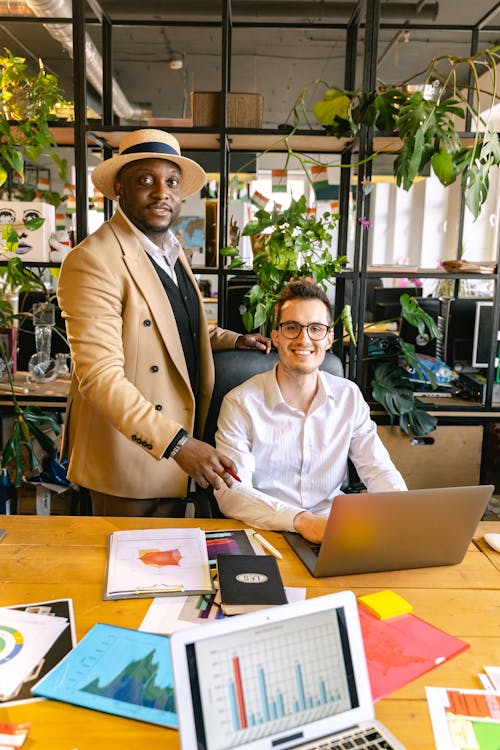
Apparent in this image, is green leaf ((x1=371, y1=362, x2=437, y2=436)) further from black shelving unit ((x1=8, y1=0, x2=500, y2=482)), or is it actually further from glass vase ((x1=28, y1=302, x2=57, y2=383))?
glass vase ((x1=28, y1=302, x2=57, y2=383))

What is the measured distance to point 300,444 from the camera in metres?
1.94

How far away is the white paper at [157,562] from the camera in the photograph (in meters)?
1.32

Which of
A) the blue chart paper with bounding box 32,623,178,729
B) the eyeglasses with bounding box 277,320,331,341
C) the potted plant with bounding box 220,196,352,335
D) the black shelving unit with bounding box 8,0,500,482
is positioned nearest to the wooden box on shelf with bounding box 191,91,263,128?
the black shelving unit with bounding box 8,0,500,482

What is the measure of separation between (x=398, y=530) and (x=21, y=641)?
74cm

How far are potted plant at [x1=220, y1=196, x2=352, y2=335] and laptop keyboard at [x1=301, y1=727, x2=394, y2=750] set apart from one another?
1.89m

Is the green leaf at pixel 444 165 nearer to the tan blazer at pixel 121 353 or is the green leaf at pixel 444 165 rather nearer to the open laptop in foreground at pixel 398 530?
the tan blazer at pixel 121 353

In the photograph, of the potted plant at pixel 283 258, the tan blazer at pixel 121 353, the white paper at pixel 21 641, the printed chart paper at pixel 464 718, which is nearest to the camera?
the printed chart paper at pixel 464 718

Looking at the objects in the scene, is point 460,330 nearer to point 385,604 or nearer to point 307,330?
point 307,330

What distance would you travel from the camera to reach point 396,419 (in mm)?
3018

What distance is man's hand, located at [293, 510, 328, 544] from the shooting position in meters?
1.53

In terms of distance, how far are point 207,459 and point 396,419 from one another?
5.39 feet

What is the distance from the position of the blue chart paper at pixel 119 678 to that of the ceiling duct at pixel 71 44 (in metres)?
2.76

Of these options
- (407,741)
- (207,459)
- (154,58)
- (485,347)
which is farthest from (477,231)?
(407,741)

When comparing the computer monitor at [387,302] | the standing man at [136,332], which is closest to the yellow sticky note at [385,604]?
the standing man at [136,332]
